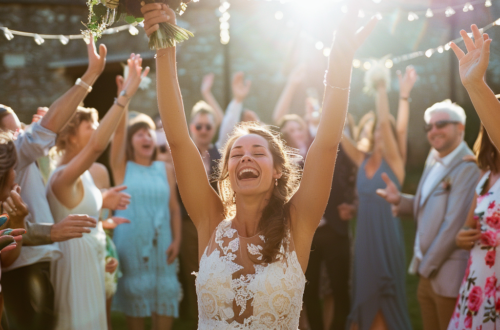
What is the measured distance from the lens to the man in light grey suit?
3.74 metres

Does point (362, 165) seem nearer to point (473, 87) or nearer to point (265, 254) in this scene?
point (473, 87)

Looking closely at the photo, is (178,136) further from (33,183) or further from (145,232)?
(145,232)

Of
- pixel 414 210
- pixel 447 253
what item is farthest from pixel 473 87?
pixel 414 210

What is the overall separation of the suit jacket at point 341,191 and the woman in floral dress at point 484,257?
167 centimetres

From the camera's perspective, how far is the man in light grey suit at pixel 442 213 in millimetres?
3736

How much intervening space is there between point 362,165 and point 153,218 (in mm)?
1996

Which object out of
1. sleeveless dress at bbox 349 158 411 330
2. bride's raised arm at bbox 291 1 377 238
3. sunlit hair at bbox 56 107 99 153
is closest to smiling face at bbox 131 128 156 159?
sunlit hair at bbox 56 107 99 153

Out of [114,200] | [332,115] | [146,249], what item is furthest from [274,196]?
[146,249]

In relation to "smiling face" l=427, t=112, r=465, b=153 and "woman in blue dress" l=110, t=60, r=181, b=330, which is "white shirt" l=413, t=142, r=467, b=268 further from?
"woman in blue dress" l=110, t=60, r=181, b=330

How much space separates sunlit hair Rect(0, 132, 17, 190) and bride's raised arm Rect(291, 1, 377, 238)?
1.44m

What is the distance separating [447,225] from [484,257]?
775mm

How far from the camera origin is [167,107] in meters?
2.07

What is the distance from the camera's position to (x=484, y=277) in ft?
9.70

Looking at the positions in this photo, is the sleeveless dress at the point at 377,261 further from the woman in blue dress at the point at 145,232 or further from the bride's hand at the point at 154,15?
the bride's hand at the point at 154,15
